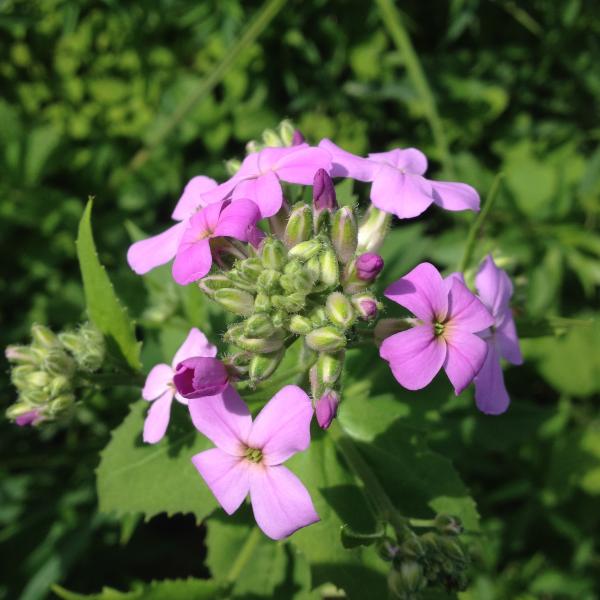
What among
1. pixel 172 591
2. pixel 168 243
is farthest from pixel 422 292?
pixel 172 591

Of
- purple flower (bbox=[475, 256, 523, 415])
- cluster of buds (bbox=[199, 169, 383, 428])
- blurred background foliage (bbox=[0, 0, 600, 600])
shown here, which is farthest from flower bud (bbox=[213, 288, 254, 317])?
blurred background foliage (bbox=[0, 0, 600, 600])

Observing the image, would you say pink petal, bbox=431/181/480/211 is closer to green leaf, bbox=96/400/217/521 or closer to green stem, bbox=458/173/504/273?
green stem, bbox=458/173/504/273

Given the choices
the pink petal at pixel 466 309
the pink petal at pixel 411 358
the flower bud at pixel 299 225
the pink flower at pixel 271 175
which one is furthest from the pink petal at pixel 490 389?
the pink flower at pixel 271 175

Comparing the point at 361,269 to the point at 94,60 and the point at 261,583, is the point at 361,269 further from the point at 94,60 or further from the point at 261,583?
the point at 94,60

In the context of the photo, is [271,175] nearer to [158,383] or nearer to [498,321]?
[158,383]

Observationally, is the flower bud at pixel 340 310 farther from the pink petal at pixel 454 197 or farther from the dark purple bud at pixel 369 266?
the pink petal at pixel 454 197
